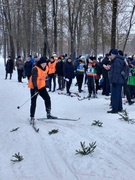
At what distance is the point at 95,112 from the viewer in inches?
401

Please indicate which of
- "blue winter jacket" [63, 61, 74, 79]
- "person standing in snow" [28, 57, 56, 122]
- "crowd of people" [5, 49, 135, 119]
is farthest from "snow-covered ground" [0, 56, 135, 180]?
"blue winter jacket" [63, 61, 74, 79]

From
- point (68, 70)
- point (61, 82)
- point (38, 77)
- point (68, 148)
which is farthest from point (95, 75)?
point (68, 148)

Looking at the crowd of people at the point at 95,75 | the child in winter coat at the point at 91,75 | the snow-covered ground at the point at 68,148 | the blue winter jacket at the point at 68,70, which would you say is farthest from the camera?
the blue winter jacket at the point at 68,70

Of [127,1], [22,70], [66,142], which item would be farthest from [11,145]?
[127,1]

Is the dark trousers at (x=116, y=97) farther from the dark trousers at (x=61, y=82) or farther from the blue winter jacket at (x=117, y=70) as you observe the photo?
the dark trousers at (x=61, y=82)

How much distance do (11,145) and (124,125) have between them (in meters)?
2.96

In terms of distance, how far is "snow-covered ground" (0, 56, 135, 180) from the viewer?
550 centimetres

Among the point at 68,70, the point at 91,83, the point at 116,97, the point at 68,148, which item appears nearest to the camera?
the point at 68,148

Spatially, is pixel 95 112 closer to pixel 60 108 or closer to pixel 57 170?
pixel 60 108

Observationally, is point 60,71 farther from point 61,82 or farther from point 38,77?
point 38,77

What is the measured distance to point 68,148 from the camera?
669 centimetres

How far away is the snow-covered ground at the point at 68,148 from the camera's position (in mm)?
5504

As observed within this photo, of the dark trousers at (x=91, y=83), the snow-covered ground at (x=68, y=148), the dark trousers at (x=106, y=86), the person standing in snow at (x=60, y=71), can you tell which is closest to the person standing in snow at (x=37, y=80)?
the snow-covered ground at (x=68, y=148)

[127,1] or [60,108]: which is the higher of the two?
[127,1]
